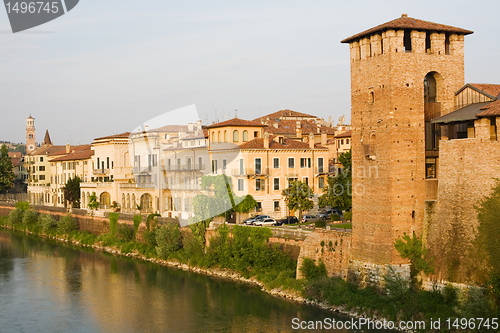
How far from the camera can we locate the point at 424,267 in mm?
25422

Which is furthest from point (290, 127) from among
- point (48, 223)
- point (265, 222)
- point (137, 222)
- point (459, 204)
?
point (459, 204)

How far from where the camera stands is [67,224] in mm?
54875

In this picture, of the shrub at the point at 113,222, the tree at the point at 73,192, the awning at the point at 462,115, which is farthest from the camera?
the tree at the point at 73,192

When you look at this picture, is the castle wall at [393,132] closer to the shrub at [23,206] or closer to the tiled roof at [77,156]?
the tiled roof at [77,156]

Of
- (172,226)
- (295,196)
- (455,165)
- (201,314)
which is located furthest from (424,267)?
(172,226)

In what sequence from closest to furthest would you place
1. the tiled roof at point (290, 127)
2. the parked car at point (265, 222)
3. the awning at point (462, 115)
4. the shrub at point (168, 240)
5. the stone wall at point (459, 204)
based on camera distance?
1. the stone wall at point (459, 204)
2. the awning at point (462, 115)
3. the parked car at point (265, 222)
4. the shrub at point (168, 240)
5. the tiled roof at point (290, 127)

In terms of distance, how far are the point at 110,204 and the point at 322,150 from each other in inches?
899

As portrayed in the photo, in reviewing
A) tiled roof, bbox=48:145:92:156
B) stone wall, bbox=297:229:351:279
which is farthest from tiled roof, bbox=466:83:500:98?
tiled roof, bbox=48:145:92:156

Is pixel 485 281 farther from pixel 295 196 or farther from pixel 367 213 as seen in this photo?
pixel 295 196

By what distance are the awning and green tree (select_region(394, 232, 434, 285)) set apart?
16.5ft

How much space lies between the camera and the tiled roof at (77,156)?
67250mm

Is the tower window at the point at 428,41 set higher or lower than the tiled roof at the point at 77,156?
higher

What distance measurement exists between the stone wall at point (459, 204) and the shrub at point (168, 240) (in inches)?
754

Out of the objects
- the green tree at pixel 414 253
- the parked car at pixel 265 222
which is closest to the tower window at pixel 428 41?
the green tree at pixel 414 253
